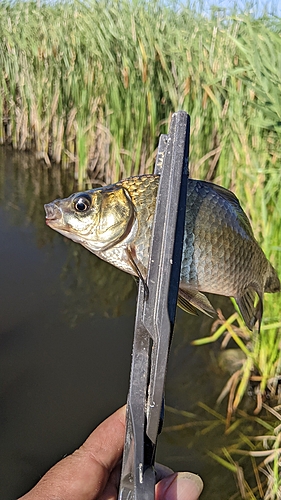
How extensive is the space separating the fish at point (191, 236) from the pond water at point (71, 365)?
4.87 feet

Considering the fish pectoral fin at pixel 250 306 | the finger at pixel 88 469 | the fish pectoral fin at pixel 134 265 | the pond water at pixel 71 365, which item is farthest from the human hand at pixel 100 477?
the pond water at pixel 71 365

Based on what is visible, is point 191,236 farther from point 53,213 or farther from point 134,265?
point 53,213

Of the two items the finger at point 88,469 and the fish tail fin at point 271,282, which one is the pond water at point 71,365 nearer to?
the finger at point 88,469

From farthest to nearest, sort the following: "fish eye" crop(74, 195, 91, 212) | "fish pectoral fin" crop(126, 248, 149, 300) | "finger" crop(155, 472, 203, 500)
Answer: "finger" crop(155, 472, 203, 500), "fish eye" crop(74, 195, 91, 212), "fish pectoral fin" crop(126, 248, 149, 300)

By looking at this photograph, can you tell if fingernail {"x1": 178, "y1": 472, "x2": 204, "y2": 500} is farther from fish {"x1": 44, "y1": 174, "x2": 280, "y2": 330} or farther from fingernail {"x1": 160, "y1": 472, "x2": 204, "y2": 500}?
fish {"x1": 44, "y1": 174, "x2": 280, "y2": 330}

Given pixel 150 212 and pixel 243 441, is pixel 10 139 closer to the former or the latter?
pixel 243 441

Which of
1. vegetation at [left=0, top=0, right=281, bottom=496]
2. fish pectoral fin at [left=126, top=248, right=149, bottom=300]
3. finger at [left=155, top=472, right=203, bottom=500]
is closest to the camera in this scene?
fish pectoral fin at [left=126, top=248, right=149, bottom=300]

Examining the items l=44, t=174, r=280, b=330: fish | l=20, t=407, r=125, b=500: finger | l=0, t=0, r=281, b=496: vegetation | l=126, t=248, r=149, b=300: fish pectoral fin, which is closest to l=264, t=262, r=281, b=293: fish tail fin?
l=44, t=174, r=280, b=330: fish

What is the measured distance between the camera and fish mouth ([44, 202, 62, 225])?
0.87 metres

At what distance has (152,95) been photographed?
3.38 metres

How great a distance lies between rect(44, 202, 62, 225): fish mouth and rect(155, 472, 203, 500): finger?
1.92 ft

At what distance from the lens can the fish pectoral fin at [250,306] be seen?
84 cm

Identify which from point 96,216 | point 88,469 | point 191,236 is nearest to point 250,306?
point 191,236

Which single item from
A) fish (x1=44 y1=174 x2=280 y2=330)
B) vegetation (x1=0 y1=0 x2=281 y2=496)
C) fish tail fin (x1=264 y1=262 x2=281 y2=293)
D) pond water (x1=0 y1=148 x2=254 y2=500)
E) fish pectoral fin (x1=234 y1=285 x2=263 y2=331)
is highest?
vegetation (x1=0 y1=0 x2=281 y2=496)
